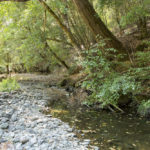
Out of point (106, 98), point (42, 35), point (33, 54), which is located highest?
point (42, 35)

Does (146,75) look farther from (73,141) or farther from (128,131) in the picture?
(73,141)

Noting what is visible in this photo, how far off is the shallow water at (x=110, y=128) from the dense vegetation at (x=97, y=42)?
0.42 m

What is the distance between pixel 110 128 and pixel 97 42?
3780mm

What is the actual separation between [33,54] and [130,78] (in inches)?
357

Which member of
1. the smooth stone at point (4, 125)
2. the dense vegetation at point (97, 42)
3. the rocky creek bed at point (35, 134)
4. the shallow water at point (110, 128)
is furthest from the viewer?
the dense vegetation at point (97, 42)

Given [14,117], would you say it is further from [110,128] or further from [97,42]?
[97,42]

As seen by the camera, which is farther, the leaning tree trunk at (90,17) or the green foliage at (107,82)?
the leaning tree trunk at (90,17)

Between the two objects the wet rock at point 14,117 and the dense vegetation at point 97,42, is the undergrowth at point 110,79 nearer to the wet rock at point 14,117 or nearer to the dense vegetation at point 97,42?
the dense vegetation at point 97,42

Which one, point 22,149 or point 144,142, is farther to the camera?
point 144,142

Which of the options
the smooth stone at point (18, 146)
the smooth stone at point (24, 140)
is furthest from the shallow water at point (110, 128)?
the smooth stone at point (18, 146)

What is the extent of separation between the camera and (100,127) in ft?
13.8

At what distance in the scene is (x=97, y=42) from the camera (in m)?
6.68

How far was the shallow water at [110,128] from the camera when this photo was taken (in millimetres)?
3296

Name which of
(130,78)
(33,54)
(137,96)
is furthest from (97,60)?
(33,54)
